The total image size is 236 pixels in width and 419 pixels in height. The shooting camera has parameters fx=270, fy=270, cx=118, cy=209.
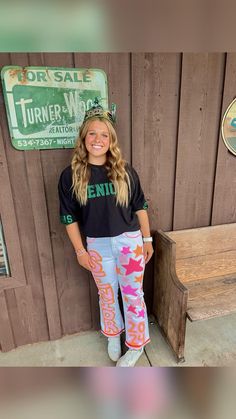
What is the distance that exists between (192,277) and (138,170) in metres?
0.87

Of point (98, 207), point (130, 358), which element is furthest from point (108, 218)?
point (130, 358)

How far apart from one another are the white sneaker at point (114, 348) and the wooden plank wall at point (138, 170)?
0.26 metres

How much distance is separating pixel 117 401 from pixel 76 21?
18.0 inches

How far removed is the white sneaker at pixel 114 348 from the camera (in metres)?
1.69

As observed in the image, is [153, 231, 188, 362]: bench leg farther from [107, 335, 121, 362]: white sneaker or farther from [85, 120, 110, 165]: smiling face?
[85, 120, 110, 165]: smiling face

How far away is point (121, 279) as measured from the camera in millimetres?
1547

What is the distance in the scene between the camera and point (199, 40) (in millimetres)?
321

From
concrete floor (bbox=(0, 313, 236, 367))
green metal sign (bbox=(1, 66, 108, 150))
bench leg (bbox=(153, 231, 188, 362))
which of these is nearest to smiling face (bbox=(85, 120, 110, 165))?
green metal sign (bbox=(1, 66, 108, 150))

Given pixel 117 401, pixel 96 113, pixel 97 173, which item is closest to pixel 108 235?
pixel 97 173

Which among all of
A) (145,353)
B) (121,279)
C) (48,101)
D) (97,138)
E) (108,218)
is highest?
(48,101)

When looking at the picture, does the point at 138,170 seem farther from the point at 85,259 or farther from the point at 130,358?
the point at 130,358

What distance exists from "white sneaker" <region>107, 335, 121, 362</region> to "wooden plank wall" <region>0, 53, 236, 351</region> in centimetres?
26

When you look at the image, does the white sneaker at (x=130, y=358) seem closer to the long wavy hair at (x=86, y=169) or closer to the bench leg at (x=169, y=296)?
the bench leg at (x=169, y=296)

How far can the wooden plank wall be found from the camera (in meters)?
1.50
